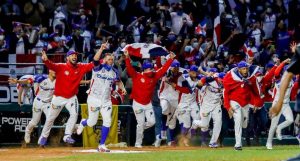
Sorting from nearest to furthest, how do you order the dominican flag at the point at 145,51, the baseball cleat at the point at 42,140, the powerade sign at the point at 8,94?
the baseball cleat at the point at 42,140
the powerade sign at the point at 8,94
the dominican flag at the point at 145,51

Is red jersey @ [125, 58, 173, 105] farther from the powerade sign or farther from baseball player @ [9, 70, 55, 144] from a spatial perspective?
the powerade sign

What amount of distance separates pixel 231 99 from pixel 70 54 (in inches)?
154

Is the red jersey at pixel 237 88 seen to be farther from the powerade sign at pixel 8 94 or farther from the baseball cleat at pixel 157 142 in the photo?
the powerade sign at pixel 8 94

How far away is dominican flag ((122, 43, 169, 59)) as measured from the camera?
80.2 ft

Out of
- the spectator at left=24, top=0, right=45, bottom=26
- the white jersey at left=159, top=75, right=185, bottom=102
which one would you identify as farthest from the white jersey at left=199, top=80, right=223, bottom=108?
the spectator at left=24, top=0, right=45, bottom=26

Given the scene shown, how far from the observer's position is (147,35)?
28.5 m

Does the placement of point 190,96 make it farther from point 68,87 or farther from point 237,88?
point 68,87

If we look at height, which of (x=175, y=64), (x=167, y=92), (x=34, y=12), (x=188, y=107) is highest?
(x=34, y=12)

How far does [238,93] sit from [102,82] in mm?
3253

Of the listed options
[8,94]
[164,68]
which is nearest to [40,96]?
[8,94]

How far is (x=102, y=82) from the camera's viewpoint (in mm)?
20828

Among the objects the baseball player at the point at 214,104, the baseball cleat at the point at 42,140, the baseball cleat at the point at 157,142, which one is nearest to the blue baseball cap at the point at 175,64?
the baseball player at the point at 214,104

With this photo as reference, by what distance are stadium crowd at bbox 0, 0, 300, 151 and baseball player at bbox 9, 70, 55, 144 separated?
8.39 feet

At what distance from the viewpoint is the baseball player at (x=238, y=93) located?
21.5m
